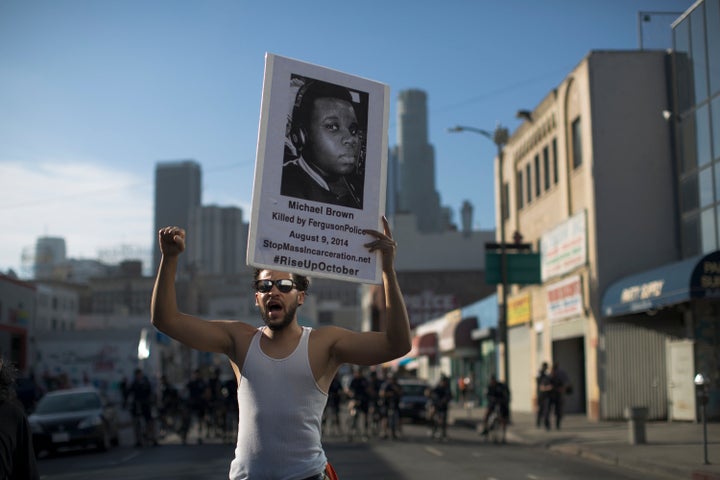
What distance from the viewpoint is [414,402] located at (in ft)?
108

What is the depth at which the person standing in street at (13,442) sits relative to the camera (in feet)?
15.2

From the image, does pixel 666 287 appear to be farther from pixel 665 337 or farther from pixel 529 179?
pixel 529 179

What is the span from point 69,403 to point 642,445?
12.9 meters

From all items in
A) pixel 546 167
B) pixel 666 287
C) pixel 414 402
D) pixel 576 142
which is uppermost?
pixel 546 167

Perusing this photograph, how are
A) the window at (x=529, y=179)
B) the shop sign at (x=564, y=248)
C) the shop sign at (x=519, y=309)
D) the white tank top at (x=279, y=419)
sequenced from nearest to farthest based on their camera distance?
1. the white tank top at (x=279, y=419)
2. the shop sign at (x=564, y=248)
3. the shop sign at (x=519, y=309)
4. the window at (x=529, y=179)

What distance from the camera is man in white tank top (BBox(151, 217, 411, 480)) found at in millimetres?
4309

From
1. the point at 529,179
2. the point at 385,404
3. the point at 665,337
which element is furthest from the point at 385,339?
the point at 529,179

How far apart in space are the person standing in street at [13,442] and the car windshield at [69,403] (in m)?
17.8

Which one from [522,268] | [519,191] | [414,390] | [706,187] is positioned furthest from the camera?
[519,191]

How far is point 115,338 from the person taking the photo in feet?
177

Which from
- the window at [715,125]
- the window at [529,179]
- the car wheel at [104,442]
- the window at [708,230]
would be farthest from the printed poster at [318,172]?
the window at [529,179]

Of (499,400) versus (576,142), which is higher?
(576,142)

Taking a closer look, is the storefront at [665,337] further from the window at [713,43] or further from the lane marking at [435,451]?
the lane marking at [435,451]

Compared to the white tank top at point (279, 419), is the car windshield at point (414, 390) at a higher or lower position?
higher
